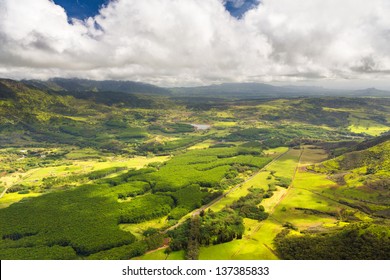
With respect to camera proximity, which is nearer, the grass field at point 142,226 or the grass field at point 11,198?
the grass field at point 142,226

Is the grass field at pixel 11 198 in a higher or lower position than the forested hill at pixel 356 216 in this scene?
lower

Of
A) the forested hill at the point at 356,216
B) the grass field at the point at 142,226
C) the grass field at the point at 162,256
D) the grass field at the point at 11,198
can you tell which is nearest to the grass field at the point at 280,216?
the forested hill at the point at 356,216

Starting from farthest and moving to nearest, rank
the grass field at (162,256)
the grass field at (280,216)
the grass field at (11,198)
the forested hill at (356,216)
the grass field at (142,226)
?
the grass field at (11,198)
the grass field at (142,226)
the grass field at (280,216)
the grass field at (162,256)
the forested hill at (356,216)

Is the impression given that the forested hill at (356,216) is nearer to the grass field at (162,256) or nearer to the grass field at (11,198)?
the grass field at (162,256)

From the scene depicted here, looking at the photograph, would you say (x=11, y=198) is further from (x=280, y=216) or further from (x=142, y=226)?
(x=280, y=216)

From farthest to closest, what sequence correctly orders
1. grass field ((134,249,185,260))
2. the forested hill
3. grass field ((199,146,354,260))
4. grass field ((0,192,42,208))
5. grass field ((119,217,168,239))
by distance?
grass field ((0,192,42,208)) < grass field ((119,217,168,239)) < grass field ((199,146,354,260)) < grass field ((134,249,185,260)) < the forested hill

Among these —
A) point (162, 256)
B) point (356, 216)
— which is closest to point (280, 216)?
point (356, 216)

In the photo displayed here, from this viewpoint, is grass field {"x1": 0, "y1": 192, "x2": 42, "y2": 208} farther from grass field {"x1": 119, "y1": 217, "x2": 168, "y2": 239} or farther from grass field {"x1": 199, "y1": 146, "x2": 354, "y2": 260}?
grass field {"x1": 199, "y1": 146, "x2": 354, "y2": 260}

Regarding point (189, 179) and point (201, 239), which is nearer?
point (201, 239)

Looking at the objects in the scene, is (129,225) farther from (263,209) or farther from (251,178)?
(251,178)

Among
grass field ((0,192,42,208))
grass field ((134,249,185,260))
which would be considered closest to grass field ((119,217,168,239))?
grass field ((134,249,185,260))
